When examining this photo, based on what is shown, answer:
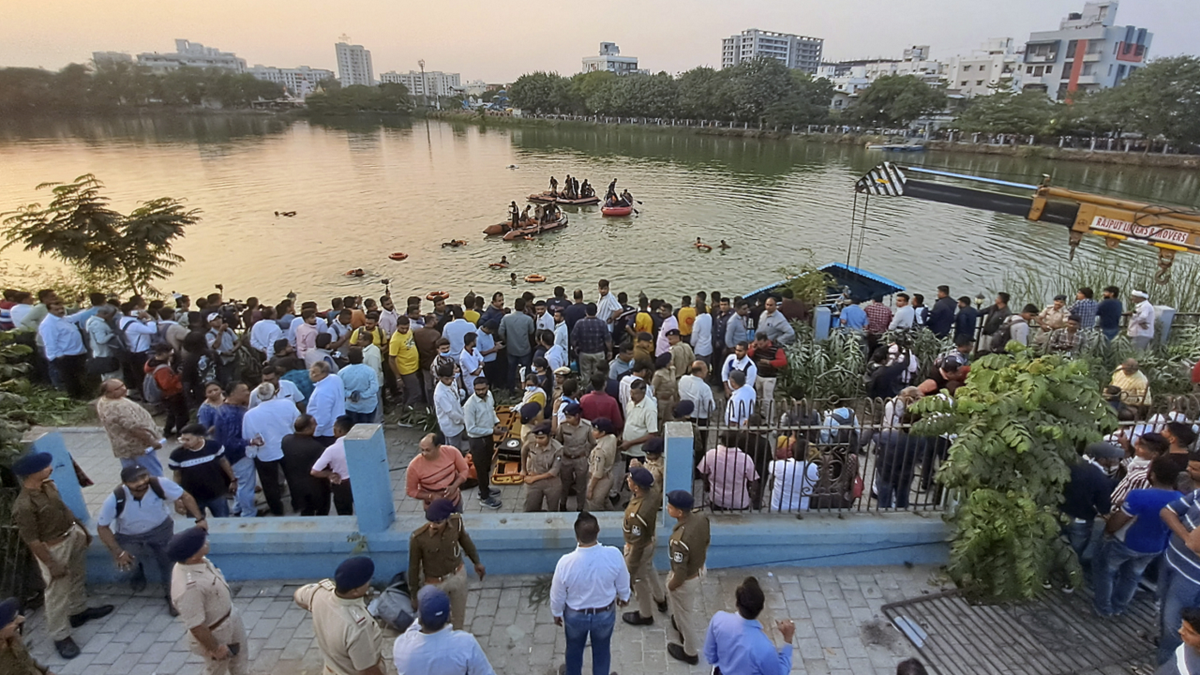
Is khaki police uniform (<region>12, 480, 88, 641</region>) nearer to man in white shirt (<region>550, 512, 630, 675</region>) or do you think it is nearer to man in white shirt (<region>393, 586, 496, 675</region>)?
man in white shirt (<region>393, 586, 496, 675</region>)

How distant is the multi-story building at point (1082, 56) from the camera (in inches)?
3201

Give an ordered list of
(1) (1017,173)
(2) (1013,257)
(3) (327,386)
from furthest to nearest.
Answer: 1. (1) (1017,173)
2. (2) (1013,257)
3. (3) (327,386)

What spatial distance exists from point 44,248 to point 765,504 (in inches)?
569

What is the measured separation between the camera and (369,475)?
5645 millimetres

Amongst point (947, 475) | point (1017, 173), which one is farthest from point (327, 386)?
point (1017, 173)

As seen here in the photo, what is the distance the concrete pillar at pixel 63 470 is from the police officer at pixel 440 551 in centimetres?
335

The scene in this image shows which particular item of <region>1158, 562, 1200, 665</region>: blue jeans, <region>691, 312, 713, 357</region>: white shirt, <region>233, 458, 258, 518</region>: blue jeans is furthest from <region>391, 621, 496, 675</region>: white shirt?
<region>691, 312, 713, 357</region>: white shirt

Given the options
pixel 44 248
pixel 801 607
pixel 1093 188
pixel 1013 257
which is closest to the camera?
pixel 801 607

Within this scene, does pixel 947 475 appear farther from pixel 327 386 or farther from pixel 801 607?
pixel 327 386

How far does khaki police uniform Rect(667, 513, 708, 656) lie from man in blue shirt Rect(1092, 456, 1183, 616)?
346 cm

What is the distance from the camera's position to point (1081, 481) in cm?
544

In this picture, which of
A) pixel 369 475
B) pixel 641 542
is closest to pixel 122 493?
pixel 369 475

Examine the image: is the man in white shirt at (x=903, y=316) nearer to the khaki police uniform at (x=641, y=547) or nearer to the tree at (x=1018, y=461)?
the tree at (x=1018, y=461)

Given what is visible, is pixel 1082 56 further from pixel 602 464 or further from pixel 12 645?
pixel 12 645
